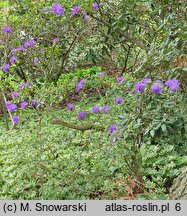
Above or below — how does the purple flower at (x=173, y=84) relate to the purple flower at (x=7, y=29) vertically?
below

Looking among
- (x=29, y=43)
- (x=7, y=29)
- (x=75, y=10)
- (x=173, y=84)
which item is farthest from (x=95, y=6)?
(x=173, y=84)

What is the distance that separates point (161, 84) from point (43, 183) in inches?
50.2

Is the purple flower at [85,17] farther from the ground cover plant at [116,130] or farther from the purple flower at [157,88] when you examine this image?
the purple flower at [157,88]

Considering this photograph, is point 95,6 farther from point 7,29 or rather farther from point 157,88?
point 157,88

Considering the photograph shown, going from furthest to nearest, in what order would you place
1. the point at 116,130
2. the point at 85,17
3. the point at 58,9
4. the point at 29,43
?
the point at 29,43, the point at 85,17, the point at 58,9, the point at 116,130

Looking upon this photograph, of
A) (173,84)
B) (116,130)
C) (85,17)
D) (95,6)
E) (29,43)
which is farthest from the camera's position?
(29,43)

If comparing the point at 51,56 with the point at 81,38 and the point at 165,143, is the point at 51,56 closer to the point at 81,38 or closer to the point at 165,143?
the point at 81,38

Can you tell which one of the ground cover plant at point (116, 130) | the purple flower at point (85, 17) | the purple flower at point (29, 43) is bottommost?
the ground cover plant at point (116, 130)

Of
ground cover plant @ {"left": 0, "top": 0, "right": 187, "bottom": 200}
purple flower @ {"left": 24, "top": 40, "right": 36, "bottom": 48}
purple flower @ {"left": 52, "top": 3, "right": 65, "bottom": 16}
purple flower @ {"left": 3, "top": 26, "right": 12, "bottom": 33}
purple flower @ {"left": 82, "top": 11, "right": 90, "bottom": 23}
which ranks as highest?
purple flower @ {"left": 82, "top": 11, "right": 90, "bottom": 23}

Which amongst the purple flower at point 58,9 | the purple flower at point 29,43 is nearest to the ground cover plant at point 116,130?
the purple flower at point 58,9

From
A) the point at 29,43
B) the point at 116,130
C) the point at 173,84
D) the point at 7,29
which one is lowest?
the point at 116,130

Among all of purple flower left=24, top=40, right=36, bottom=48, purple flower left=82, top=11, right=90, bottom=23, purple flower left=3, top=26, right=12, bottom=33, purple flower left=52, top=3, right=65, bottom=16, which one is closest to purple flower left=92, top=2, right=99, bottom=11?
purple flower left=82, top=11, right=90, bottom=23

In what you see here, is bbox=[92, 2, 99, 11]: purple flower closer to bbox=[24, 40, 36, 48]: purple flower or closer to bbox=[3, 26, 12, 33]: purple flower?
bbox=[24, 40, 36, 48]: purple flower

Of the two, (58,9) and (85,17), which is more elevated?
(85,17)
